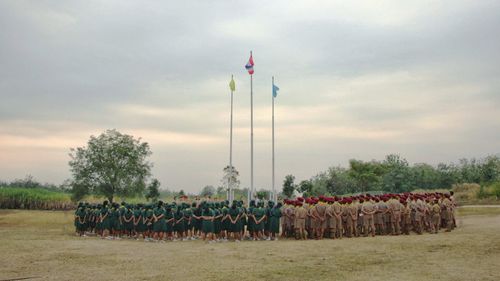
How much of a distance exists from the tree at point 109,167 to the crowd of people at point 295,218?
824 inches

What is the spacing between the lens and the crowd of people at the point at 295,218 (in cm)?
1847

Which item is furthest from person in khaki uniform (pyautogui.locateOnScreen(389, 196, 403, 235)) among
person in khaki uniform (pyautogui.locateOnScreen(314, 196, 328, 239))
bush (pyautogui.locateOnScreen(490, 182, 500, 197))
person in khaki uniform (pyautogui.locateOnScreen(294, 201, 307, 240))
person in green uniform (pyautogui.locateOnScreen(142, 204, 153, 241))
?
bush (pyautogui.locateOnScreen(490, 182, 500, 197))

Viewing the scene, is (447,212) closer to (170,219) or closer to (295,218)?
(295,218)

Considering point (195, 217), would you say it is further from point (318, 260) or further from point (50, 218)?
point (50, 218)

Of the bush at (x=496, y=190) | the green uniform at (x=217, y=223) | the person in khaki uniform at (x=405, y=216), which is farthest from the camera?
the bush at (x=496, y=190)

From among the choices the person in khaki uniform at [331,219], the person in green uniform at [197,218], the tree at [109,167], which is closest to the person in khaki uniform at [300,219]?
the person in khaki uniform at [331,219]

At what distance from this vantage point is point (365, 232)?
62.5 ft

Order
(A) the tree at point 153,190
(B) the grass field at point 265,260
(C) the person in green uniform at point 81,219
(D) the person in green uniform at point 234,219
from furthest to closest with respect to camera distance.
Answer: (A) the tree at point 153,190, (C) the person in green uniform at point 81,219, (D) the person in green uniform at point 234,219, (B) the grass field at point 265,260

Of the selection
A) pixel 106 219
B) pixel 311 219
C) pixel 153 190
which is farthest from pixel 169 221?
pixel 153 190

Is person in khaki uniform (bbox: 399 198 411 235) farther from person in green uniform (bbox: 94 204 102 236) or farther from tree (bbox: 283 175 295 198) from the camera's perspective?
tree (bbox: 283 175 295 198)

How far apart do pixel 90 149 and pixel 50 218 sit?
25.6 ft

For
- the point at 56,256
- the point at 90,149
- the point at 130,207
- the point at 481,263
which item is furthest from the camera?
the point at 90,149

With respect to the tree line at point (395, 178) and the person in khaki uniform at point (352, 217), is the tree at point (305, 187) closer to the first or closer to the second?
the tree line at point (395, 178)

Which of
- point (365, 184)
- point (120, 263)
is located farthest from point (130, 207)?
point (365, 184)
